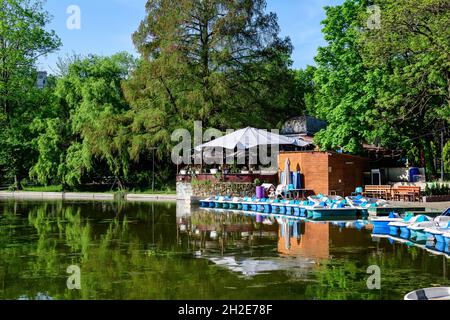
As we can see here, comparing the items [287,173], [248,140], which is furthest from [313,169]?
Answer: [248,140]

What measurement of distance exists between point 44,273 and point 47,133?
1370 inches

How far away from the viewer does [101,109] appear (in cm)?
4366

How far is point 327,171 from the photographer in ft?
96.7

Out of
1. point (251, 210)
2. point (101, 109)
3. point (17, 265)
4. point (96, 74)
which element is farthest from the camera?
point (96, 74)

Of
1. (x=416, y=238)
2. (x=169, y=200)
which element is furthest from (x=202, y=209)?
(x=416, y=238)

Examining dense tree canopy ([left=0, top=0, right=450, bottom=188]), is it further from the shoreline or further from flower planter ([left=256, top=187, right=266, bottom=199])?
flower planter ([left=256, top=187, right=266, bottom=199])

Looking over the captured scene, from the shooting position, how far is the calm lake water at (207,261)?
10.3 metres

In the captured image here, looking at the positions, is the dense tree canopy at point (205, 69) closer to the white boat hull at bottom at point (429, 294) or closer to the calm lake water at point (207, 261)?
the calm lake water at point (207, 261)

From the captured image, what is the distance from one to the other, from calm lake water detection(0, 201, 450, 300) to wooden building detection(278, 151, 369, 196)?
26.4 ft

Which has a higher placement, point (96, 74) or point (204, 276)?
point (96, 74)

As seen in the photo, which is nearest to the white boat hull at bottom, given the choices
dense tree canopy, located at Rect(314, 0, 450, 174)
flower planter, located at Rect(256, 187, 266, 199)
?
dense tree canopy, located at Rect(314, 0, 450, 174)

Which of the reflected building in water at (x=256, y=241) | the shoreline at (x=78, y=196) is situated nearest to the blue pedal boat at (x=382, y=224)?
the reflected building in water at (x=256, y=241)

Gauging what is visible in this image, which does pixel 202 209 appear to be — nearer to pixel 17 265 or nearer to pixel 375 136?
pixel 375 136
